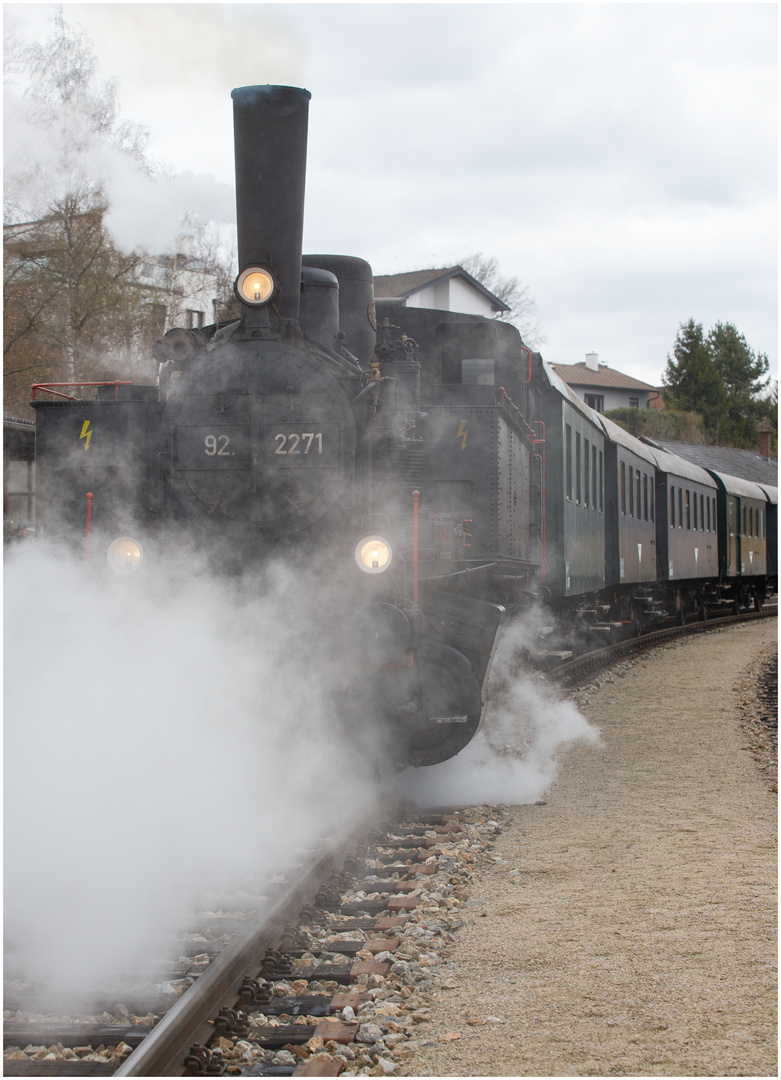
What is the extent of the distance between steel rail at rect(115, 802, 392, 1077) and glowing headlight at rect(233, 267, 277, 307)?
2575 millimetres

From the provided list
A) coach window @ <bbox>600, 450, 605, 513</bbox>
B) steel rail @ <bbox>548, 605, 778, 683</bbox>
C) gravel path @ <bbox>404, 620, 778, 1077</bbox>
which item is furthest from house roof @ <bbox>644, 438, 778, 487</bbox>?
gravel path @ <bbox>404, 620, 778, 1077</bbox>

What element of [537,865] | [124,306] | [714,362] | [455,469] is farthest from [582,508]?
[714,362]

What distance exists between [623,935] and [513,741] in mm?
3730

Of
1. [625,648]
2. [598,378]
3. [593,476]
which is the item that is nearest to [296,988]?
[593,476]

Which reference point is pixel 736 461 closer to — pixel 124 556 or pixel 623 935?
pixel 124 556

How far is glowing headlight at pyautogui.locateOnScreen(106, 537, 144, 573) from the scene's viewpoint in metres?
4.93

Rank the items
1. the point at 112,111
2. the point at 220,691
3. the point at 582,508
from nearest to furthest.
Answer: the point at 220,691
the point at 112,111
the point at 582,508

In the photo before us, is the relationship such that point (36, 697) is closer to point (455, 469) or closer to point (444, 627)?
point (444, 627)

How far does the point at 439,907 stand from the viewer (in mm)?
3887

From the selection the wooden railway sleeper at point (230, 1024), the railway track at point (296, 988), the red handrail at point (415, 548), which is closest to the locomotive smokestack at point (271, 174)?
the red handrail at point (415, 548)

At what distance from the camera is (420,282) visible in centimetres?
3672

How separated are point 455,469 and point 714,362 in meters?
52.3

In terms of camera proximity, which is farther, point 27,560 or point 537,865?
point 27,560

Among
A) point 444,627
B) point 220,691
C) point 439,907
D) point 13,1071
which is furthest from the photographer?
point 444,627
